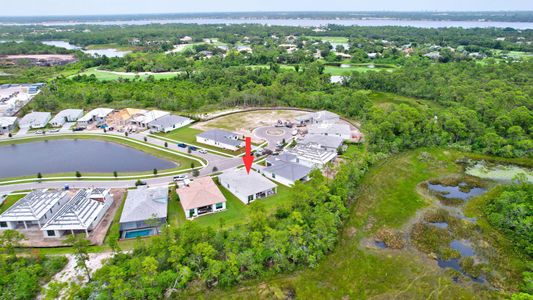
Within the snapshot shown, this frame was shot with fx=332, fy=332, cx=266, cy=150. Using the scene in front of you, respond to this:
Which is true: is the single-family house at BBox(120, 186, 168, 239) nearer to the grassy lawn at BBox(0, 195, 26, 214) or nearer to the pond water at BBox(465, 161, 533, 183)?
the grassy lawn at BBox(0, 195, 26, 214)

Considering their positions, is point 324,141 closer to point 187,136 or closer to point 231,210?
point 231,210

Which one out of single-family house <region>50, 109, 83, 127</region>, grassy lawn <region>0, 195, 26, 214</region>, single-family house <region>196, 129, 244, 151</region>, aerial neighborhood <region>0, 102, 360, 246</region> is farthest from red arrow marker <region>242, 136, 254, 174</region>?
single-family house <region>50, 109, 83, 127</region>

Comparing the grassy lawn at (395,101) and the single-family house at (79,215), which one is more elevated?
the grassy lawn at (395,101)

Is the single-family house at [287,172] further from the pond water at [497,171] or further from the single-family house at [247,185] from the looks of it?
the pond water at [497,171]

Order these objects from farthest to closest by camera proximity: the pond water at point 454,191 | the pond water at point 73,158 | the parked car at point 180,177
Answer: the pond water at point 73,158 → the parked car at point 180,177 → the pond water at point 454,191

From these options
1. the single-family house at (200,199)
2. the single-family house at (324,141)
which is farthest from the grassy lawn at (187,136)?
the single-family house at (200,199)

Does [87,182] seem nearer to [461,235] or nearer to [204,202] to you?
[204,202]

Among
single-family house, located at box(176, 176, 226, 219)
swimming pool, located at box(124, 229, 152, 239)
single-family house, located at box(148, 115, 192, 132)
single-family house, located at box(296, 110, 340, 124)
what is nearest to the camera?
swimming pool, located at box(124, 229, 152, 239)
